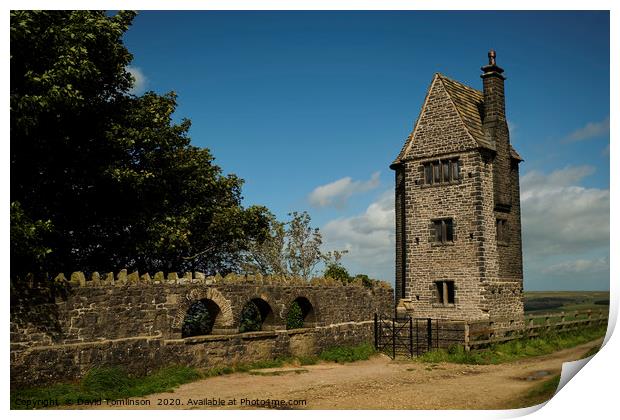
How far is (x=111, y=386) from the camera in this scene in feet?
49.4

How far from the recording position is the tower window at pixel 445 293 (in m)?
25.8

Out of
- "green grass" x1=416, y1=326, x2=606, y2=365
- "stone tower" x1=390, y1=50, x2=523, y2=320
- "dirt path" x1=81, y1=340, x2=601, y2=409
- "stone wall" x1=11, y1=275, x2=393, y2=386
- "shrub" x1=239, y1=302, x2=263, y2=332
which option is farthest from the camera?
"shrub" x1=239, y1=302, x2=263, y2=332

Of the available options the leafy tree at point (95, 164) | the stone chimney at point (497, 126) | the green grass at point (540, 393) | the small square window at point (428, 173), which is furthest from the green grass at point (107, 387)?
the stone chimney at point (497, 126)

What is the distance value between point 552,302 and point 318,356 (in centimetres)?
824

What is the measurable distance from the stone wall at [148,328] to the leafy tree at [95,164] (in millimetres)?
1438

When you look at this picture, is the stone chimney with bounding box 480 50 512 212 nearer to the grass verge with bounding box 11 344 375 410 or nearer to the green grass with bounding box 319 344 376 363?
the green grass with bounding box 319 344 376 363

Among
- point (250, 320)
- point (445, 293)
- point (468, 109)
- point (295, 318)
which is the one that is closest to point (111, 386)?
point (295, 318)

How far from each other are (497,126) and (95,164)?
16490mm

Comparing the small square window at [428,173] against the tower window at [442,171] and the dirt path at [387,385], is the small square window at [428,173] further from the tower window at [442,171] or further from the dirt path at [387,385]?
the dirt path at [387,385]

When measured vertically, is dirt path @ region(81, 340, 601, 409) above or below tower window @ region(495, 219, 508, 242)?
below

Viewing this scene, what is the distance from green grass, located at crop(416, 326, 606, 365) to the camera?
66.4ft

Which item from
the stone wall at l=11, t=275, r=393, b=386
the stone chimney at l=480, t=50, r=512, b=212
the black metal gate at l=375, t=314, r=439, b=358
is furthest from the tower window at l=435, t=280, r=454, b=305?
the stone wall at l=11, t=275, r=393, b=386

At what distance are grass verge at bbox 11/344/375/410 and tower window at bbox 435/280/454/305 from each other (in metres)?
9.27
